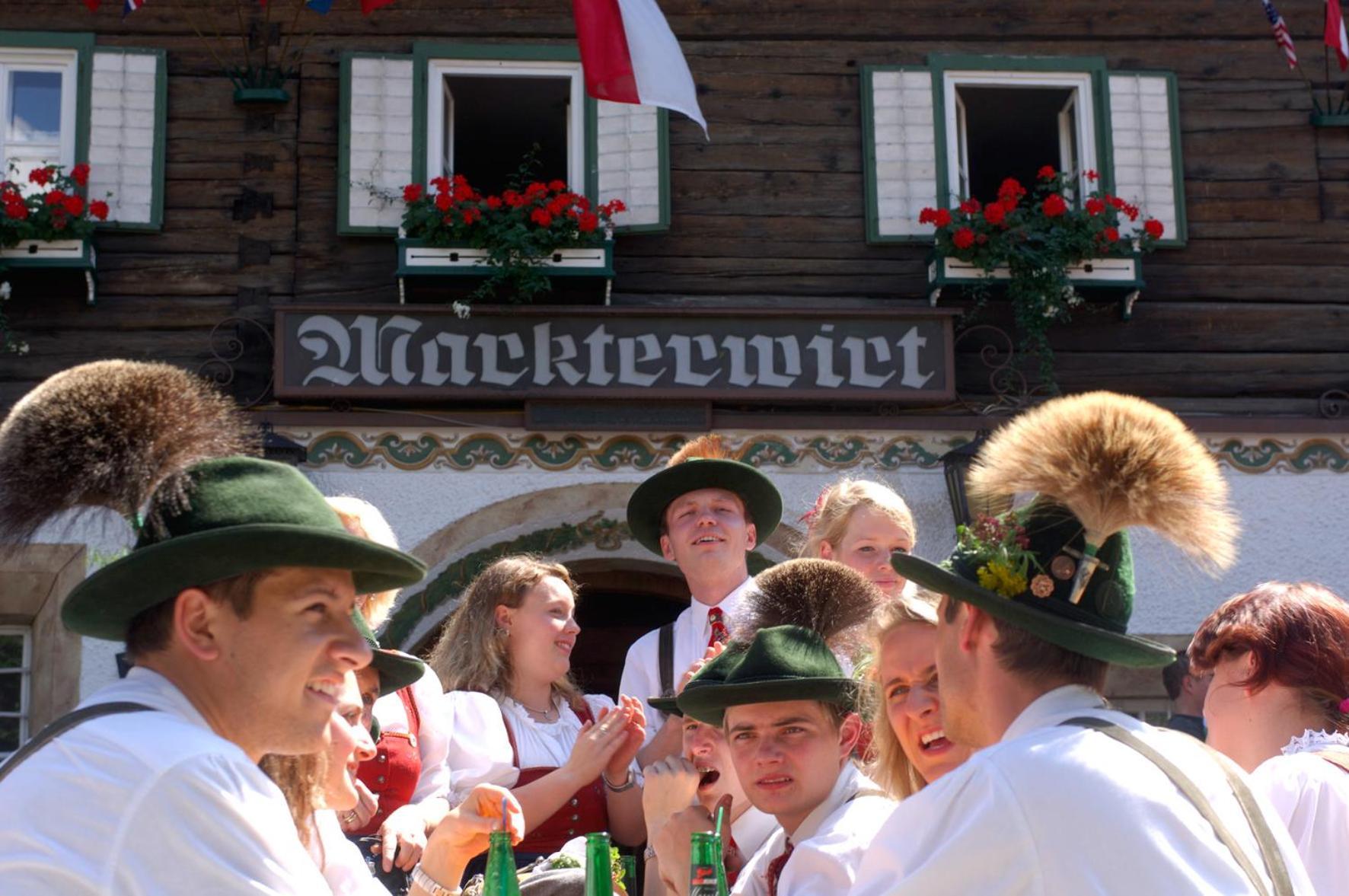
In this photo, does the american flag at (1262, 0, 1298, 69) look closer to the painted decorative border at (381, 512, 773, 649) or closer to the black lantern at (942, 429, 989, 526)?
the black lantern at (942, 429, 989, 526)

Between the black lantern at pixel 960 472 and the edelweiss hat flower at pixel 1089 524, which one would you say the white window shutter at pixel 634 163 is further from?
the edelweiss hat flower at pixel 1089 524

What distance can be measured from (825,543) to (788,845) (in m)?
1.65

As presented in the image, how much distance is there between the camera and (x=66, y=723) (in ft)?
8.19

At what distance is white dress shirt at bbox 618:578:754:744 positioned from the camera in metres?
5.24

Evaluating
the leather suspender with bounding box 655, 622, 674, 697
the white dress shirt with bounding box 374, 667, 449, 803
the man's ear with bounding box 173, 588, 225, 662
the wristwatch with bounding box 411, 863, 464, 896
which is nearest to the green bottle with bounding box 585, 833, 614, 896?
the wristwatch with bounding box 411, 863, 464, 896

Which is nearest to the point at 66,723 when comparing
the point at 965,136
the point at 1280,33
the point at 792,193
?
the point at 792,193

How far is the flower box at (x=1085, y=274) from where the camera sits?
8.61 metres

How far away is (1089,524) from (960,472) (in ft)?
17.7

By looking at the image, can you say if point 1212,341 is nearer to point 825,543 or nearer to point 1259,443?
point 1259,443

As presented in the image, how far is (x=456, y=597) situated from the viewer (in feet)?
27.9

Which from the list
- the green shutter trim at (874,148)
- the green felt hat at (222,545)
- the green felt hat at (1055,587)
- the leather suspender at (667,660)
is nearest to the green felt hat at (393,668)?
the green felt hat at (222,545)

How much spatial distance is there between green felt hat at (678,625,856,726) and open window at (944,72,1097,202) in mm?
5343

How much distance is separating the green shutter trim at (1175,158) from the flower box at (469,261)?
104 inches

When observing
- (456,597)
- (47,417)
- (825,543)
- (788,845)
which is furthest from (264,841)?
(456,597)
